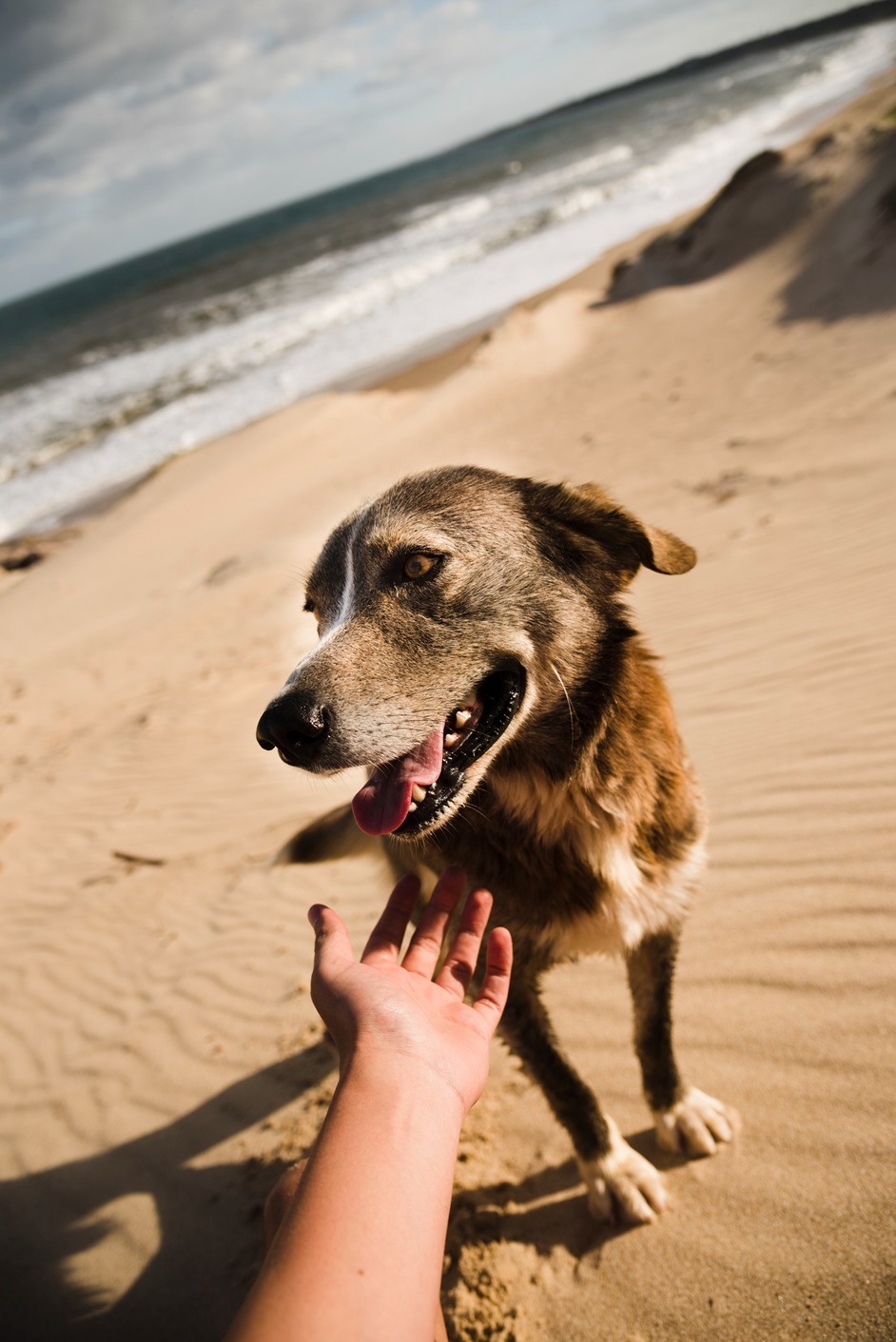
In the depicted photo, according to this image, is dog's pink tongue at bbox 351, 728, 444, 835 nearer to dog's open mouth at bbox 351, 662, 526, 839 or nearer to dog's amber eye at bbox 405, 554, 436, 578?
dog's open mouth at bbox 351, 662, 526, 839

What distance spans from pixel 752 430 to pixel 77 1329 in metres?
9.66

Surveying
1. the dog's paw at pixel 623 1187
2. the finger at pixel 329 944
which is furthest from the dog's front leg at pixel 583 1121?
the finger at pixel 329 944

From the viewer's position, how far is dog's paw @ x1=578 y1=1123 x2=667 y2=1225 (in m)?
2.66

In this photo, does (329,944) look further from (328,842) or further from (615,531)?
(615,531)

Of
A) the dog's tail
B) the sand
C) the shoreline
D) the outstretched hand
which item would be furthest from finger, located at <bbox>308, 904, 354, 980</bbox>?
the shoreline

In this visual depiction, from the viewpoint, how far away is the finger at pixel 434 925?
239cm

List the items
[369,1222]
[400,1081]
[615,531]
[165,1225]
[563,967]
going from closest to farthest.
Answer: [369,1222], [400,1081], [615,531], [165,1225], [563,967]

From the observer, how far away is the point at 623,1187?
2.68 metres

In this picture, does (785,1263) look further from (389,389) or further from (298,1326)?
(389,389)

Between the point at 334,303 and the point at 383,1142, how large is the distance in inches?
1249

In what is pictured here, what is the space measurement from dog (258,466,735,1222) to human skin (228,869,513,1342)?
0.99 ft

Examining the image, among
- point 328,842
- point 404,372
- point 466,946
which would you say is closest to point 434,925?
point 466,946

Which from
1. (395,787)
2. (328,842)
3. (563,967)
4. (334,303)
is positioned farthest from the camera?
(334,303)

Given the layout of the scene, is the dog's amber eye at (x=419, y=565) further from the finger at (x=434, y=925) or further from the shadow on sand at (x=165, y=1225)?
the shadow on sand at (x=165, y=1225)
